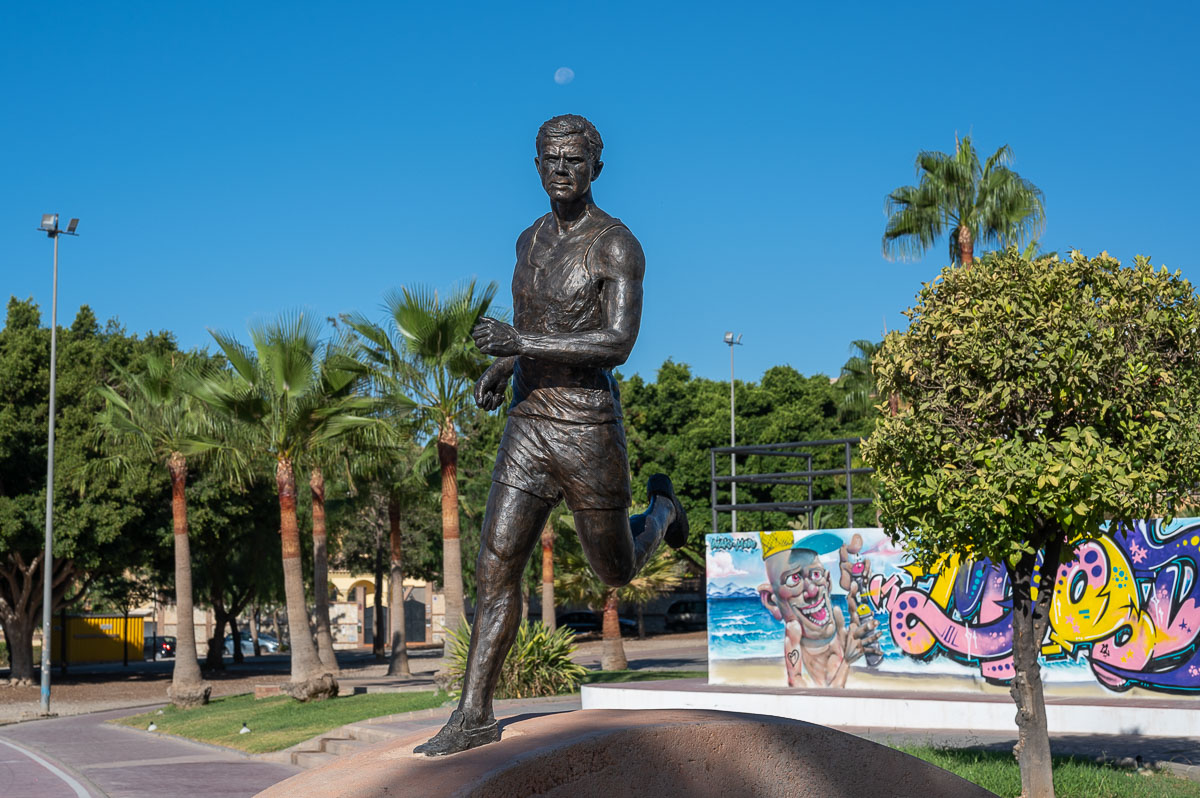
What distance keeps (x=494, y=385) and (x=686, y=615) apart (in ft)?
160

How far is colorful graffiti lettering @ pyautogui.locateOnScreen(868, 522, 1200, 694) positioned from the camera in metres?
16.4

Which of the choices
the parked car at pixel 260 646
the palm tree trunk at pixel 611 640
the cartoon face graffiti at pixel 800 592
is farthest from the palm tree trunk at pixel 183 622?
the parked car at pixel 260 646

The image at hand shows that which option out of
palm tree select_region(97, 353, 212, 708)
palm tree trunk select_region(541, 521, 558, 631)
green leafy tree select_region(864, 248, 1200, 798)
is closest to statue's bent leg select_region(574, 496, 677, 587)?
green leafy tree select_region(864, 248, 1200, 798)

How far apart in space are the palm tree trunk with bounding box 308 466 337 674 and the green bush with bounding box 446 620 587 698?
5.46m

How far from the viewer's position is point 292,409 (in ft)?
70.4

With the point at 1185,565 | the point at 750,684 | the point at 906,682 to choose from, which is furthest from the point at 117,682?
the point at 1185,565

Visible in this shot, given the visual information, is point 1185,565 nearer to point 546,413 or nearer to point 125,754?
point 546,413

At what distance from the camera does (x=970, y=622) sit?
18359 mm

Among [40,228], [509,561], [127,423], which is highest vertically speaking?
[40,228]

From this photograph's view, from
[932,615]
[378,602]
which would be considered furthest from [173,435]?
[378,602]

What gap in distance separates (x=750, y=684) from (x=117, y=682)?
2115cm

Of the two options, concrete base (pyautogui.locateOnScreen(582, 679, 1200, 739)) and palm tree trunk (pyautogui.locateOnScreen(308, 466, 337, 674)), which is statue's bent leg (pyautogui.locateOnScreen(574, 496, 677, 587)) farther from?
palm tree trunk (pyautogui.locateOnScreen(308, 466, 337, 674))

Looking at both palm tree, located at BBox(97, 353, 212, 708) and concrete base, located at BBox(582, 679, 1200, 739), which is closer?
concrete base, located at BBox(582, 679, 1200, 739)

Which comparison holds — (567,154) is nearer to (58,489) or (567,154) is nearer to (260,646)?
(58,489)
